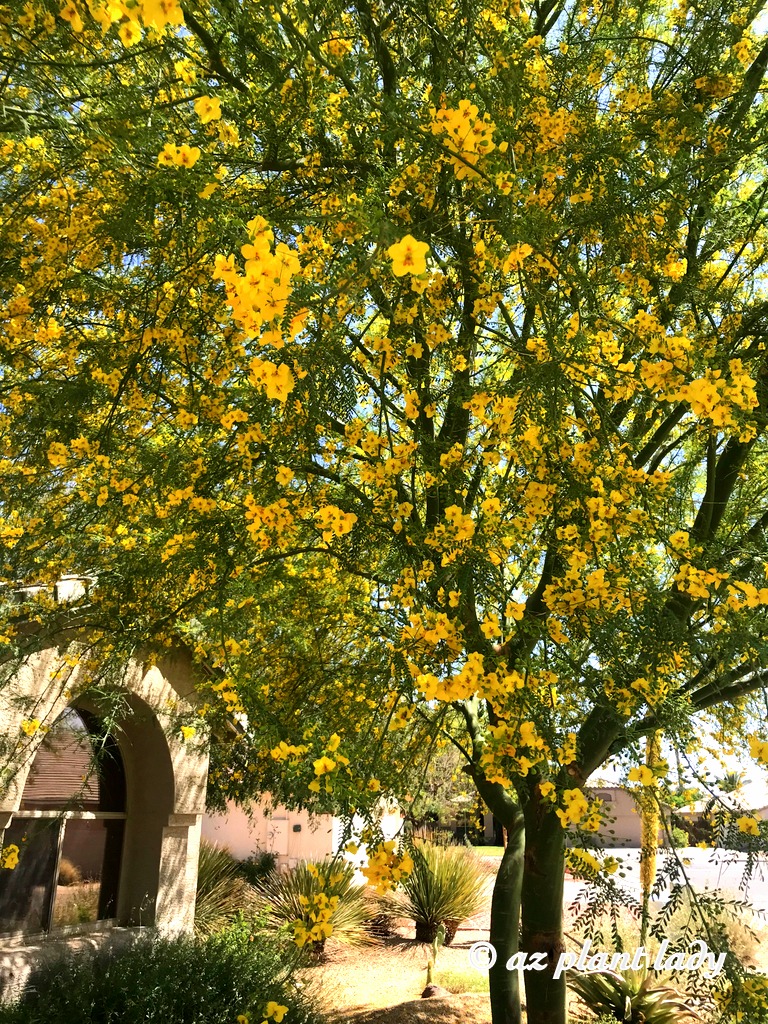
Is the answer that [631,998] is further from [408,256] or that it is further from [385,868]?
[408,256]

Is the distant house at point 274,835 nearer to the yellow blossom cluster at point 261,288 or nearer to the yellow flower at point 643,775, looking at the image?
the yellow flower at point 643,775

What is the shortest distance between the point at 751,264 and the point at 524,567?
2.06 metres

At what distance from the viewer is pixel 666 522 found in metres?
3.65

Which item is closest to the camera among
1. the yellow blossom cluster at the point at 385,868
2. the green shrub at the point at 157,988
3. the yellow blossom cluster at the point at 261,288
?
the yellow blossom cluster at the point at 261,288

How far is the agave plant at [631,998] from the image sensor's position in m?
7.75

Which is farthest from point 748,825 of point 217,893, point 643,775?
point 217,893

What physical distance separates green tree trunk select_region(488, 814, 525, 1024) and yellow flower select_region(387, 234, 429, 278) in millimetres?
5231

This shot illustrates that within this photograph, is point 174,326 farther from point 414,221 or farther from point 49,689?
point 49,689

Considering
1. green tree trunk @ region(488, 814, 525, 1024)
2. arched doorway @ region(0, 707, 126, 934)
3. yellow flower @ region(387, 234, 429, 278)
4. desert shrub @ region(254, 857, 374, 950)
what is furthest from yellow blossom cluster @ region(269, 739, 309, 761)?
desert shrub @ region(254, 857, 374, 950)

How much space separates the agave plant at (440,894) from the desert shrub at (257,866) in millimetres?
2359

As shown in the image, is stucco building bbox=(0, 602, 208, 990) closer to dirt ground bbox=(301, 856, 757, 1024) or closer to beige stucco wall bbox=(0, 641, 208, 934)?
beige stucco wall bbox=(0, 641, 208, 934)

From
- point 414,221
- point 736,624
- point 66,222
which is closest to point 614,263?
point 414,221

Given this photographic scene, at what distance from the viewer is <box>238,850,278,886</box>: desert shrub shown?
44.3 feet

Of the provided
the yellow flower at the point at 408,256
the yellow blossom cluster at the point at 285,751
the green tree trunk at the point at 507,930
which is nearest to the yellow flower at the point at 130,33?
the yellow flower at the point at 408,256
